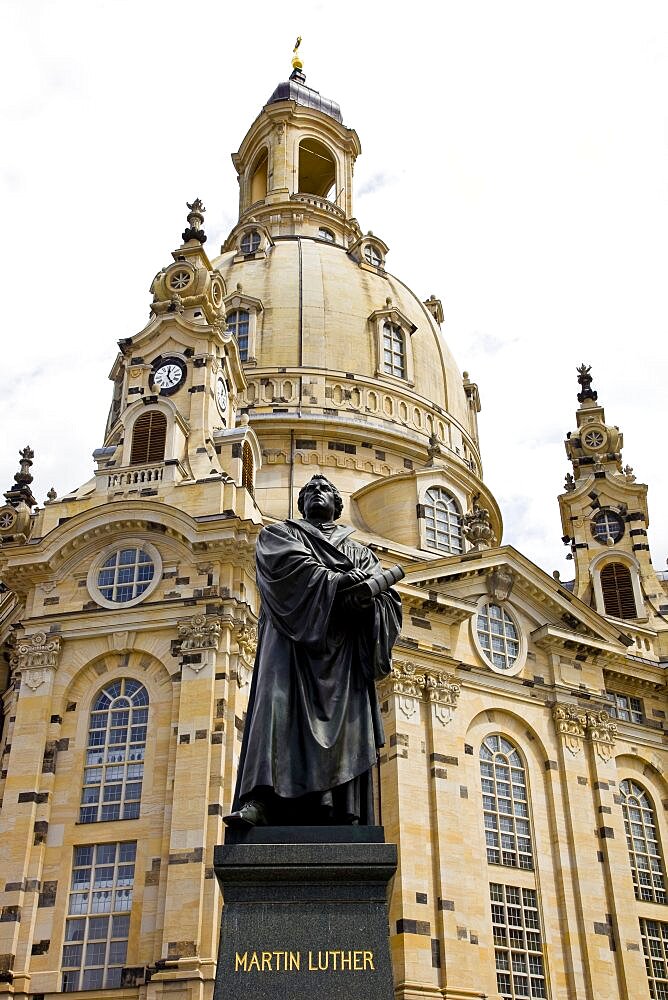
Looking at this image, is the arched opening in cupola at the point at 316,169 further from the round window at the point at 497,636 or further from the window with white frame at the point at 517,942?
the window with white frame at the point at 517,942

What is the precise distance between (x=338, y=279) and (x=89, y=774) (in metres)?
28.7

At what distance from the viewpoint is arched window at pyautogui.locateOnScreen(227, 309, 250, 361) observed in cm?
4891

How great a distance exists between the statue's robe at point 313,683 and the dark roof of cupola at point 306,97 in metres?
61.9

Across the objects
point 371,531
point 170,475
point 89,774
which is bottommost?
point 89,774

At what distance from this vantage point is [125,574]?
111 feet

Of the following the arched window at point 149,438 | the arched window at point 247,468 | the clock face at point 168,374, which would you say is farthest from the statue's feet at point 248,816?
the clock face at point 168,374

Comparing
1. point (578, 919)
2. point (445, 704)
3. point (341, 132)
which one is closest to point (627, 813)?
point (578, 919)

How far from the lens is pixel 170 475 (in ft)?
116

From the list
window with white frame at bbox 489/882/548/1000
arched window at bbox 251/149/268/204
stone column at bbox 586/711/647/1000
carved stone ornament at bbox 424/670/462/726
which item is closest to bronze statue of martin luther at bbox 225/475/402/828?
carved stone ornament at bbox 424/670/462/726

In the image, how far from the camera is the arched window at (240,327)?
160 ft

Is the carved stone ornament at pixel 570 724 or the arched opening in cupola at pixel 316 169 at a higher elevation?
the arched opening in cupola at pixel 316 169

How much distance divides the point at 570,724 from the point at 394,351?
20.2 m

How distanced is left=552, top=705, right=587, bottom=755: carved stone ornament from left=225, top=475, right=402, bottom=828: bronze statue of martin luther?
29347 millimetres

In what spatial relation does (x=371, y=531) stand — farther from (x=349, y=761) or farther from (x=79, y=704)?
(x=349, y=761)
